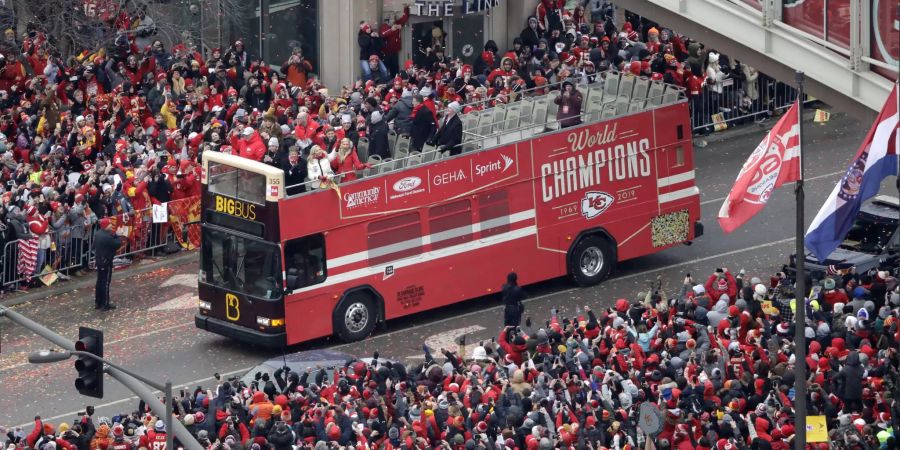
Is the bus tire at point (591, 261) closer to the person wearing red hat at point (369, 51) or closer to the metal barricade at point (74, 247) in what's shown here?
the metal barricade at point (74, 247)

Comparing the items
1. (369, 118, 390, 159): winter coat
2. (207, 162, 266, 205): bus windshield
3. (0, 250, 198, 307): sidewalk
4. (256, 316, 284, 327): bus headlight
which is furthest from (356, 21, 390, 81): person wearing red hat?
(256, 316, 284, 327): bus headlight

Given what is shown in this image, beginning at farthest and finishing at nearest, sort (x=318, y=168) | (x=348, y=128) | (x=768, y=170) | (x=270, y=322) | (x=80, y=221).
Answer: (x=348, y=128) → (x=80, y=221) → (x=318, y=168) → (x=270, y=322) → (x=768, y=170)

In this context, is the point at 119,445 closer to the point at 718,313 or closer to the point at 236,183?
the point at 236,183

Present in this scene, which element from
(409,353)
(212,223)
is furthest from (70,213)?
(409,353)

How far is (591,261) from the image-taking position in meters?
33.5

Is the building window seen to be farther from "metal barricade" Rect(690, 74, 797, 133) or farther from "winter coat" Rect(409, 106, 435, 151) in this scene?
"winter coat" Rect(409, 106, 435, 151)

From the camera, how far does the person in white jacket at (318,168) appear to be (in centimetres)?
3039

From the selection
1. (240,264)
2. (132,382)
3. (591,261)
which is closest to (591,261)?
(591,261)

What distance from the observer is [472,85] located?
38875mm

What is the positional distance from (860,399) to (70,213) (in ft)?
47.6

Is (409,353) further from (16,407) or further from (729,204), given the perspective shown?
(729,204)

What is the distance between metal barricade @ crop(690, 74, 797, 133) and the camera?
133 ft

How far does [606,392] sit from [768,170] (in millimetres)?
4492

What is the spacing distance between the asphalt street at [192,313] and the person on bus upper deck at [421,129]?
8.78 feet
